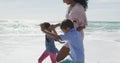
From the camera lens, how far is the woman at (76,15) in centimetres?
625

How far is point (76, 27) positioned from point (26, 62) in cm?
463

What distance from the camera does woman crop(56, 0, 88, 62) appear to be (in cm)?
625

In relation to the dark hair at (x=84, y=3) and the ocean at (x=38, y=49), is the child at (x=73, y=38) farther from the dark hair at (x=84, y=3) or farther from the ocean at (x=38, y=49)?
the ocean at (x=38, y=49)

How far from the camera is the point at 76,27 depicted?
6.22 metres

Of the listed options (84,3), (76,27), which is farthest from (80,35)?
(84,3)

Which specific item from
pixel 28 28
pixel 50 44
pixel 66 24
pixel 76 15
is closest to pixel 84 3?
pixel 76 15

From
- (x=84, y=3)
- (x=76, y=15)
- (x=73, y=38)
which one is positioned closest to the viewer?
(x=73, y=38)

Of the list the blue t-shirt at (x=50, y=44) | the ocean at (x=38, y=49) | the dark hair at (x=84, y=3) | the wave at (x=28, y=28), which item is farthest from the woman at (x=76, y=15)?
the wave at (x=28, y=28)

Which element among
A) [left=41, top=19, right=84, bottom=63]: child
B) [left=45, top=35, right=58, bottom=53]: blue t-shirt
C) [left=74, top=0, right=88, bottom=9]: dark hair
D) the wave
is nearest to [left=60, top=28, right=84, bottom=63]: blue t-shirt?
[left=41, top=19, right=84, bottom=63]: child

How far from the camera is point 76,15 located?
6.27m

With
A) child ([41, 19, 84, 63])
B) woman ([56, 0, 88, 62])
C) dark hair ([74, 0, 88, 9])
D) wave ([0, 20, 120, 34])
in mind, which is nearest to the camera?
child ([41, 19, 84, 63])

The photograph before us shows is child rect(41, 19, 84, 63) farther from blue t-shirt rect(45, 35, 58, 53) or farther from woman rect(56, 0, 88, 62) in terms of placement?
blue t-shirt rect(45, 35, 58, 53)

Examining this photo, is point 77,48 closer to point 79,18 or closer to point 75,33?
point 75,33

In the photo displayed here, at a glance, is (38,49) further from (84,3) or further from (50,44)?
(84,3)
